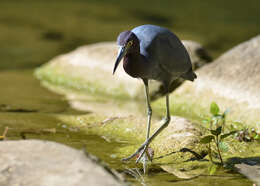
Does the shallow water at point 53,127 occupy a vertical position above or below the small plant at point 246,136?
below

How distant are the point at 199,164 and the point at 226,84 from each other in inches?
77.0

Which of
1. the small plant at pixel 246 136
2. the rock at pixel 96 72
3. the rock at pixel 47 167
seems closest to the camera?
the rock at pixel 47 167

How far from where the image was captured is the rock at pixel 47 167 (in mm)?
2477

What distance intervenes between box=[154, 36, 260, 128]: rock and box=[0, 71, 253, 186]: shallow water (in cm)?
117

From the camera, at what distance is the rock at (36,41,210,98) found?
638 cm

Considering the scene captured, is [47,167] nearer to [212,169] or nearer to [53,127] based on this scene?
[212,169]

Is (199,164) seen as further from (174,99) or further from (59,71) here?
(59,71)

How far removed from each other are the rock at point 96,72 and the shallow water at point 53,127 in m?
0.36

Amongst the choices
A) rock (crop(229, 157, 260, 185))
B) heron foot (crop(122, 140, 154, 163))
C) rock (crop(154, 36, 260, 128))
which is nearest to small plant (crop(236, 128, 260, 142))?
rock (crop(229, 157, 260, 185))

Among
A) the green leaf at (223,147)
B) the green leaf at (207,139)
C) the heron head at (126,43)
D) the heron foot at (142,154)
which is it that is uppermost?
the heron head at (126,43)

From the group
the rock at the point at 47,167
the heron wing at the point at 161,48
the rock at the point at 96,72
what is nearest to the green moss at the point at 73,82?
the rock at the point at 96,72

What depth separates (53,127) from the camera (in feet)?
15.1

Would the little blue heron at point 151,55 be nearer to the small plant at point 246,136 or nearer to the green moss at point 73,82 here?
the small plant at point 246,136

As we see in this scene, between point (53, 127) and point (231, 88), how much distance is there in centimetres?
188
